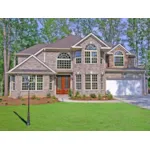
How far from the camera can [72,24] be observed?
5918 mm

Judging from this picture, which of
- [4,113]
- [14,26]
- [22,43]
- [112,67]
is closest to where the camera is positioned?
[4,113]

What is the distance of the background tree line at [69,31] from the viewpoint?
18.9 feet

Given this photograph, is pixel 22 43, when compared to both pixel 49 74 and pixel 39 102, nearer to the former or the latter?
pixel 39 102

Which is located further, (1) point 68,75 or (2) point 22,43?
(1) point 68,75

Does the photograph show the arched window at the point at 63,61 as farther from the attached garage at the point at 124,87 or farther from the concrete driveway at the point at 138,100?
the concrete driveway at the point at 138,100

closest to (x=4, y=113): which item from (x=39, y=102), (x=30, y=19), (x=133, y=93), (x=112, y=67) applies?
(x=39, y=102)

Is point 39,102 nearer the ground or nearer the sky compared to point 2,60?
nearer the ground

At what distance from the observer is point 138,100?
6.79m

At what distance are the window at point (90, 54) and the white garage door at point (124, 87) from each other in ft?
9.24

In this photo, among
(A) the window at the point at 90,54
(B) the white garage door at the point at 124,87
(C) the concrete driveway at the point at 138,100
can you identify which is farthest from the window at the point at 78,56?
(C) the concrete driveway at the point at 138,100

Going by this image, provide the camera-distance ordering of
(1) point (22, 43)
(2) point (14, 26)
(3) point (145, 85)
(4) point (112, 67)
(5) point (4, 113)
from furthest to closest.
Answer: (4) point (112, 67) → (3) point (145, 85) → (1) point (22, 43) → (2) point (14, 26) → (5) point (4, 113)

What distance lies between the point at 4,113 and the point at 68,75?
17.1 feet

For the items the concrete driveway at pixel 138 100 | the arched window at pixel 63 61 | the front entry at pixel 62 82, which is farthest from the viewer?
the arched window at pixel 63 61

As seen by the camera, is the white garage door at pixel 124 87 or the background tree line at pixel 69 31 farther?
the white garage door at pixel 124 87
